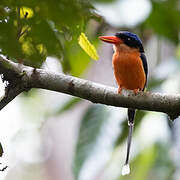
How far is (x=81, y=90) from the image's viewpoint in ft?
5.62

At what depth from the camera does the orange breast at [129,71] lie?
10.00ft

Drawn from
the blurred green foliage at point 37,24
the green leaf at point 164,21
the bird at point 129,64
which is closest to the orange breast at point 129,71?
the bird at point 129,64

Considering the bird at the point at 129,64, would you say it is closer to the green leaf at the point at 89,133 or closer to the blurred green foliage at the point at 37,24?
the green leaf at the point at 89,133

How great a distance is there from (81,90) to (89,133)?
184cm

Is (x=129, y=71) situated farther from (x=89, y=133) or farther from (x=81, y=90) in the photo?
(x=81, y=90)

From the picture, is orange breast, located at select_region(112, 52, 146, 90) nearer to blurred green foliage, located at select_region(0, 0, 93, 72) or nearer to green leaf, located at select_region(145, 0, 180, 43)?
green leaf, located at select_region(145, 0, 180, 43)

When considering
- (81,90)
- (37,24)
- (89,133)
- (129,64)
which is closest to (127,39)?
(129,64)

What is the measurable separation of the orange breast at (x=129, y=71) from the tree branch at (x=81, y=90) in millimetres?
1214

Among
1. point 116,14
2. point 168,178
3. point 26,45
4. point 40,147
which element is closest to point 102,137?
point 116,14

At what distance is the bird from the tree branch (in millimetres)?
1142

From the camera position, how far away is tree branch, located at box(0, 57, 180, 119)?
1659mm

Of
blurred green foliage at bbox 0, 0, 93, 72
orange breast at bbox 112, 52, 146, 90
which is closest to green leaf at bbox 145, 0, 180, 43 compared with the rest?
orange breast at bbox 112, 52, 146, 90

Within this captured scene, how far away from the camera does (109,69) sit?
6754mm

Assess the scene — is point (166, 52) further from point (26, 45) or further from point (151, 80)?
point (26, 45)
